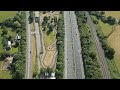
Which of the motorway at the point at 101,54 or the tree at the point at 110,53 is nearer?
the motorway at the point at 101,54

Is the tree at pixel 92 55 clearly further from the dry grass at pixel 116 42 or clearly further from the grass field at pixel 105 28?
the grass field at pixel 105 28

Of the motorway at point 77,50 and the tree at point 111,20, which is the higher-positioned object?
the tree at point 111,20

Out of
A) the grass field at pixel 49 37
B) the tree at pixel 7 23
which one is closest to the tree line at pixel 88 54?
the grass field at pixel 49 37

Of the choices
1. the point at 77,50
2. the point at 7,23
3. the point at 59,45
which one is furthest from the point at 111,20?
the point at 7,23

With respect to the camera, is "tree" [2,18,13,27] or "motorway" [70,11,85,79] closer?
"motorway" [70,11,85,79]

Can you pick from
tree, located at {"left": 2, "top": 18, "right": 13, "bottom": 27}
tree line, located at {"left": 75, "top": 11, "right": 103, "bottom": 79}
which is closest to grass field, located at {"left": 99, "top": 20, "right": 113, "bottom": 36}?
tree line, located at {"left": 75, "top": 11, "right": 103, "bottom": 79}

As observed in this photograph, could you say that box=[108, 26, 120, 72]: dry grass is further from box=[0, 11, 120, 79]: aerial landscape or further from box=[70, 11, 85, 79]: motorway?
box=[70, 11, 85, 79]: motorway
